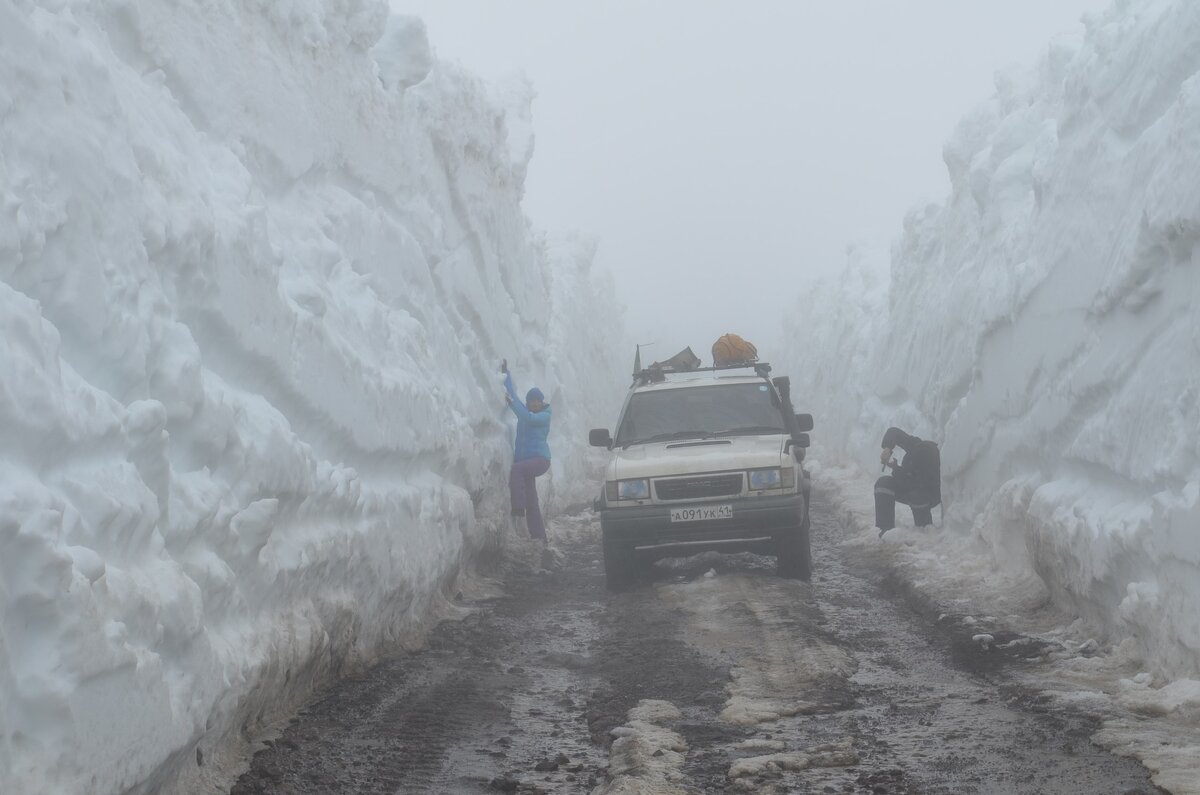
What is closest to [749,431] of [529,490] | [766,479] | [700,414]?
[700,414]

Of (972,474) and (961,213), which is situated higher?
(961,213)

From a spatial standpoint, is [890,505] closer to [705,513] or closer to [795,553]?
[795,553]

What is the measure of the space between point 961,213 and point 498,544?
9.75 metres

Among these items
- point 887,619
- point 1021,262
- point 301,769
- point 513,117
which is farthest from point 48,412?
point 513,117

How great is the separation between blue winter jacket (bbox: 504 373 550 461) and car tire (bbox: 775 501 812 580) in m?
3.78

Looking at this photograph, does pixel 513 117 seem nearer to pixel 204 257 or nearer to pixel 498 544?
pixel 498 544

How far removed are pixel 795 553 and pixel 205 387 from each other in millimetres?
6187

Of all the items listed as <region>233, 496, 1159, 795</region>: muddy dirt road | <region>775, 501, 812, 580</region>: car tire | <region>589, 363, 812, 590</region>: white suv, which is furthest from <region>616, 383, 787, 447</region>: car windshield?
<region>233, 496, 1159, 795</region>: muddy dirt road

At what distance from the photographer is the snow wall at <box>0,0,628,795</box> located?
4.12m

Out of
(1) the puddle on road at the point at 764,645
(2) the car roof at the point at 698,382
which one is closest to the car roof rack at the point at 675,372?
(2) the car roof at the point at 698,382

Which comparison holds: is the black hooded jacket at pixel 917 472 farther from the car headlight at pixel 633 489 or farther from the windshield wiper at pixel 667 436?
the car headlight at pixel 633 489

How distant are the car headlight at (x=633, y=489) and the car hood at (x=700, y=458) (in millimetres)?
45

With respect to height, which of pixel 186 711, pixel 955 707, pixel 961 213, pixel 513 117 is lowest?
pixel 955 707

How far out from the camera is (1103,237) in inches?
352
